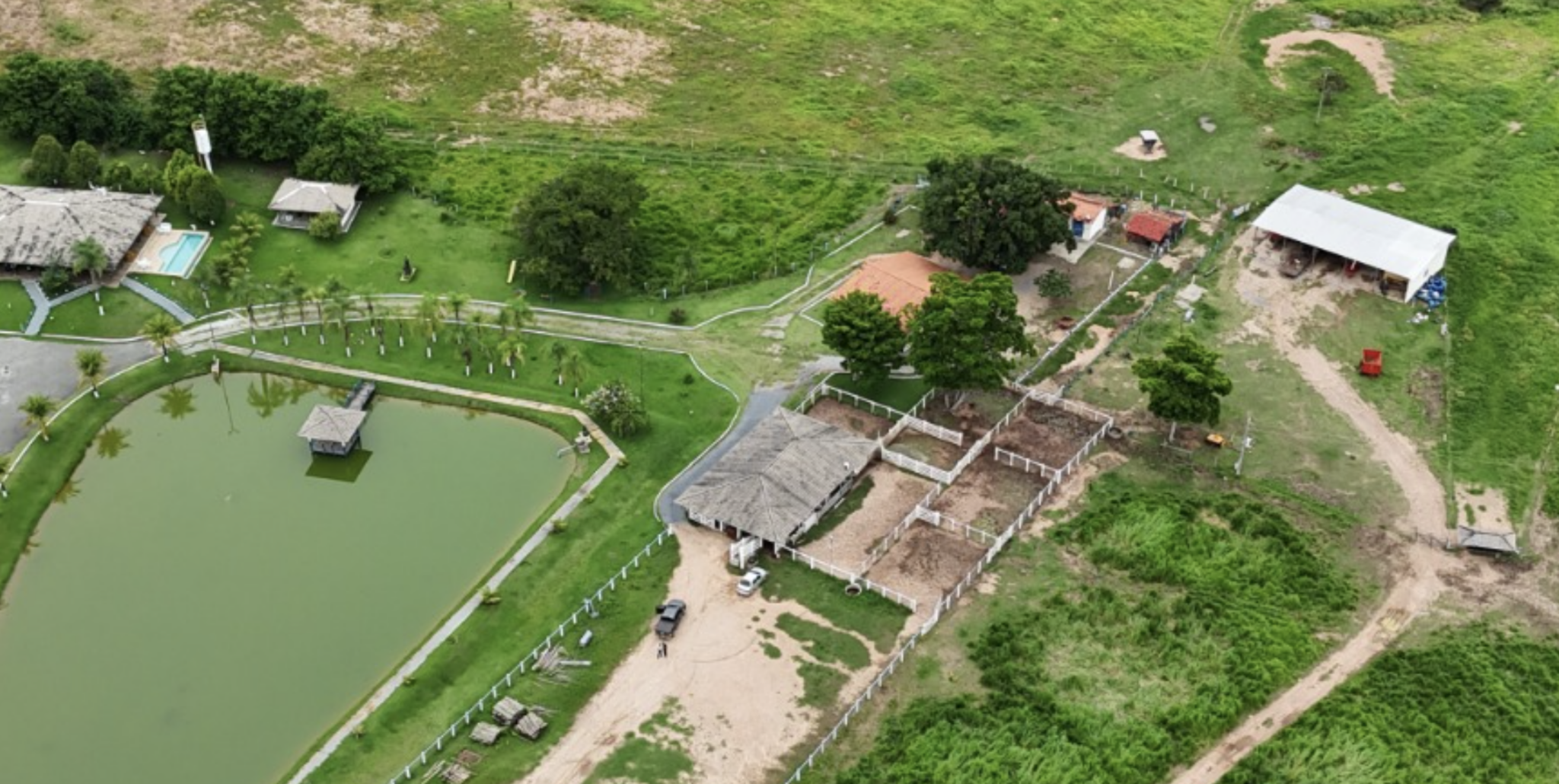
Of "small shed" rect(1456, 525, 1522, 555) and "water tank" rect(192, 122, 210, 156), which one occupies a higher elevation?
"water tank" rect(192, 122, 210, 156)

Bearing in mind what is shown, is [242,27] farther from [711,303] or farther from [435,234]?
[711,303]

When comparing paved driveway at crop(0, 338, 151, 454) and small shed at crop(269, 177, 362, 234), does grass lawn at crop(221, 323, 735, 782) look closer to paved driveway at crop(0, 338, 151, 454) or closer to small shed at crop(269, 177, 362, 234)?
paved driveway at crop(0, 338, 151, 454)

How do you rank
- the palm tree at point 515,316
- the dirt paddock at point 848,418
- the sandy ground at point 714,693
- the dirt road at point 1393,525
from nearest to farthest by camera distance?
1. the sandy ground at point 714,693
2. the dirt road at point 1393,525
3. the dirt paddock at point 848,418
4. the palm tree at point 515,316

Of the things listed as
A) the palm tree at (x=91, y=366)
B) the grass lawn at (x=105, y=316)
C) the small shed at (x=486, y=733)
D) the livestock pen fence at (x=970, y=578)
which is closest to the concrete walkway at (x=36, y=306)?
the grass lawn at (x=105, y=316)

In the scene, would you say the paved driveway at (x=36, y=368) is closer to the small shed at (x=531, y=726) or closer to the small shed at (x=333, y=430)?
the small shed at (x=333, y=430)

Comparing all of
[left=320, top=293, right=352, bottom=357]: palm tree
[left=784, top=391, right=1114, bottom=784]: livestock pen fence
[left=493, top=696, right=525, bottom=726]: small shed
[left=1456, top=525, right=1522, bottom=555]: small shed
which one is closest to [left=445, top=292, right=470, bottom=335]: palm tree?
[left=320, top=293, right=352, bottom=357]: palm tree

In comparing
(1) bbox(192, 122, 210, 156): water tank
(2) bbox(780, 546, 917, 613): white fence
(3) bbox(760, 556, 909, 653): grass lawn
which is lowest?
(3) bbox(760, 556, 909, 653): grass lawn

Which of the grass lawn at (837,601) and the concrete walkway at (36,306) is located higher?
the concrete walkway at (36,306)
